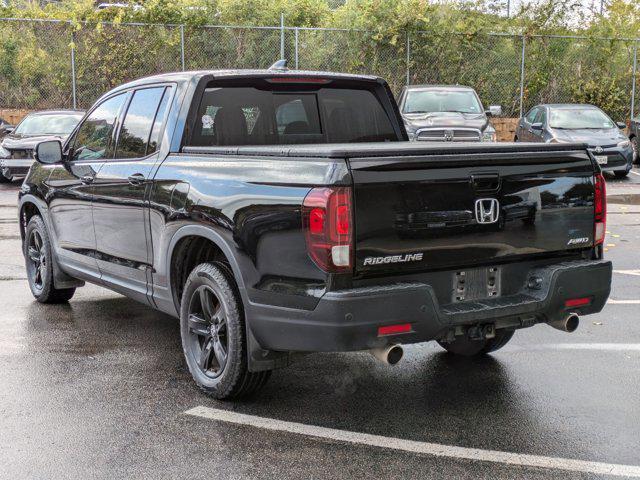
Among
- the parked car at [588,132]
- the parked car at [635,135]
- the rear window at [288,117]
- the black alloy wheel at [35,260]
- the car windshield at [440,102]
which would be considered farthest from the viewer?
the parked car at [635,135]

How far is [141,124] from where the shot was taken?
6.04 meters

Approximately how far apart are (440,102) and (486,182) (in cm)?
1383

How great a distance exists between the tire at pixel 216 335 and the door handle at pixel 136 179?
842 millimetres

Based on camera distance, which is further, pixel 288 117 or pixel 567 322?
pixel 288 117

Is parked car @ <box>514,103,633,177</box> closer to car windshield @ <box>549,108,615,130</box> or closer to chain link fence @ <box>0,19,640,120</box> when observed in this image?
car windshield @ <box>549,108,615,130</box>

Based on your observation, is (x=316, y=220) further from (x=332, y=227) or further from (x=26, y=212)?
(x=26, y=212)

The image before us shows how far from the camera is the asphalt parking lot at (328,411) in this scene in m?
4.18

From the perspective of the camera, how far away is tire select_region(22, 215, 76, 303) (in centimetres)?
746

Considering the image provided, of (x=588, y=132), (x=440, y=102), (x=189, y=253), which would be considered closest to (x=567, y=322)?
Answer: (x=189, y=253)

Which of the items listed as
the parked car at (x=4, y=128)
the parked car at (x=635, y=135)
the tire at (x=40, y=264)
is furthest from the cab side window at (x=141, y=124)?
the parked car at (x=635, y=135)

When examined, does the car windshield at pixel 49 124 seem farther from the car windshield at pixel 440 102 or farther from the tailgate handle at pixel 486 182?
the tailgate handle at pixel 486 182

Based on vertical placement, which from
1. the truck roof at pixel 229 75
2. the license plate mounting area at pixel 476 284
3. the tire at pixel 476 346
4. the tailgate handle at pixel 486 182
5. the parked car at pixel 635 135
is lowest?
the parked car at pixel 635 135

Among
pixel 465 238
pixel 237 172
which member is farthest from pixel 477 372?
pixel 237 172

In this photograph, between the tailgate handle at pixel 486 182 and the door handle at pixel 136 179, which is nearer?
the tailgate handle at pixel 486 182
